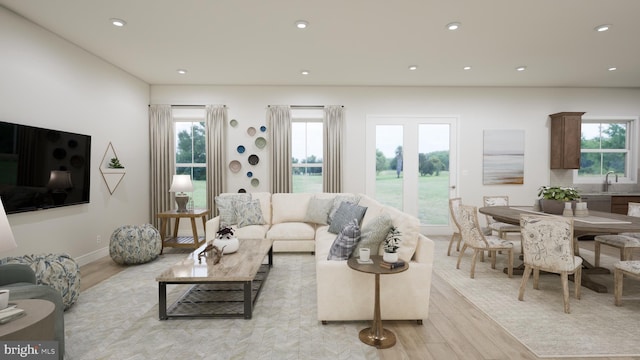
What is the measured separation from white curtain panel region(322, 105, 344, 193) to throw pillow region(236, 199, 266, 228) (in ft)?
5.16

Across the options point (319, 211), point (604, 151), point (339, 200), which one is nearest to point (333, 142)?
point (339, 200)

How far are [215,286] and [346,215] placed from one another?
175cm

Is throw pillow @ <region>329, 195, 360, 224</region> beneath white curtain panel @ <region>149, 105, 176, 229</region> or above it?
beneath

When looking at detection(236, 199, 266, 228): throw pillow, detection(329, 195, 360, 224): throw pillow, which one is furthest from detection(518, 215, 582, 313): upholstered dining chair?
detection(236, 199, 266, 228): throw pillow

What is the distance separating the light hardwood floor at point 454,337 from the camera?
221cm

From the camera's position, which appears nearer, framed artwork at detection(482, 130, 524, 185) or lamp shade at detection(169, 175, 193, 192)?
lamp shade at detection(169, 175, 193, 192)

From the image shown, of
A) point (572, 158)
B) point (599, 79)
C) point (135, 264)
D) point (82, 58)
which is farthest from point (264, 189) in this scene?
point (599, 79)

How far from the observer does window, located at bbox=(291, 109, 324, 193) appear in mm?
6129

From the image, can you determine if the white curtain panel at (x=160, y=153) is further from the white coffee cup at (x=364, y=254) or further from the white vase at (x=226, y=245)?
the white coffee cup at (x=364, y=254)

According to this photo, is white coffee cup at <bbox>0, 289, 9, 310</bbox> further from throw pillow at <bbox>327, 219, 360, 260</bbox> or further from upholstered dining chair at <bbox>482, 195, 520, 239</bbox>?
upholstered dining chair at <bbox>482, 195, 520, 239</bbox>

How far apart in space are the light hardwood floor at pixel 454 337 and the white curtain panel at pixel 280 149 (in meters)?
3.48

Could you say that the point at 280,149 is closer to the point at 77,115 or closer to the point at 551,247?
the point at 77,115

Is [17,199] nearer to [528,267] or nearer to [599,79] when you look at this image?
[528,267]

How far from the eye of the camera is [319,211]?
16.2 feet
